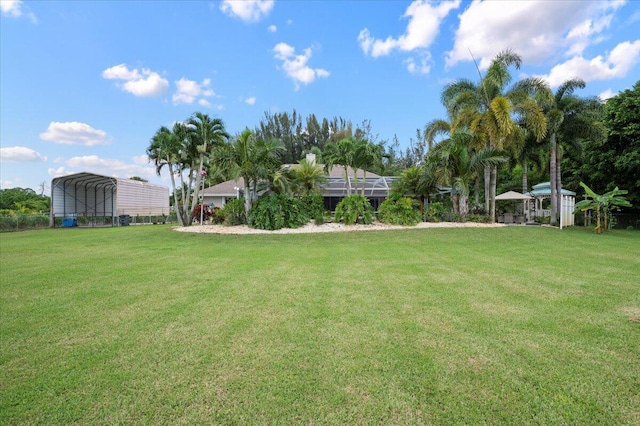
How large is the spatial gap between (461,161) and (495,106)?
330 centimetres

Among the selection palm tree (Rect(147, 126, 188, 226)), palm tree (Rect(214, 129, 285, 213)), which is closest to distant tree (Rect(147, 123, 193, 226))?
palm tree (Rect(147, 126, 188, 226))

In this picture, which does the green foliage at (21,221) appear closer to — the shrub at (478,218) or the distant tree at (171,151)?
the distant tree at (171,151)

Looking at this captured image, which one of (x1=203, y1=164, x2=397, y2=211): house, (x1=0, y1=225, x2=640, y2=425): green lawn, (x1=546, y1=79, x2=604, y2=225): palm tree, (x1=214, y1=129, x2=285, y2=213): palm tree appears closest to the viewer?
(x1=0, y1=225, x2=640, y2=425): green lawn

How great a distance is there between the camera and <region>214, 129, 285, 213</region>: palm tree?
Result: 15188 millimetres

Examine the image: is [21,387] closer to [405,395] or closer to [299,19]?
[405,395]

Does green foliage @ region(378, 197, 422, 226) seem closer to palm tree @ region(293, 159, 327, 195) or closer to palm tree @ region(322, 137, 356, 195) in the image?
palm tree @ region(322, 137, 356, 195)

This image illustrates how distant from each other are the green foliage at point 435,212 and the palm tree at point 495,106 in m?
3.10

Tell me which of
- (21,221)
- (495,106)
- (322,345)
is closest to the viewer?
(322,345)

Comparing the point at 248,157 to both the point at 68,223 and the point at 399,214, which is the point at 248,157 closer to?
the point at 399,214

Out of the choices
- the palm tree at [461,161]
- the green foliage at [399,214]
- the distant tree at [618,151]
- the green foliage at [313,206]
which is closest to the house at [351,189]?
the green foliage at [313,206]

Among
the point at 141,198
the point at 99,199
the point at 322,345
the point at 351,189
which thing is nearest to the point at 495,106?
the point at 351,189

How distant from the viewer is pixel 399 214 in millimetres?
16453

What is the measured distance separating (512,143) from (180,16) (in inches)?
706

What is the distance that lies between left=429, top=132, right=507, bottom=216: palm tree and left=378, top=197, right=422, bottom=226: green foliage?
96.8 inches
